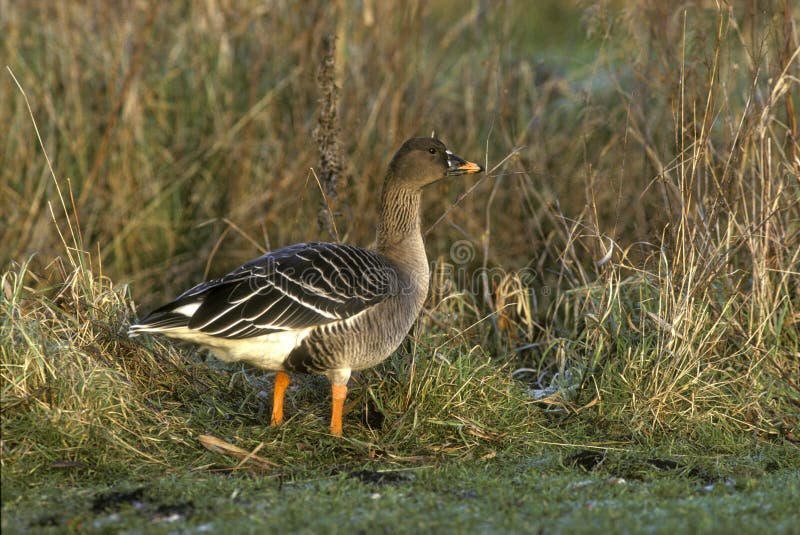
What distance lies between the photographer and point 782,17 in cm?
661

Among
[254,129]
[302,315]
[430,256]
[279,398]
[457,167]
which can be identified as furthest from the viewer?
[254,129]

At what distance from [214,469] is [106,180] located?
15.0 ft

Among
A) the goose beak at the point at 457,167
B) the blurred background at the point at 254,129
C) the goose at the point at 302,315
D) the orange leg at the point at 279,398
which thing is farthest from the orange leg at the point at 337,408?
the blurred background at the point at 254,129

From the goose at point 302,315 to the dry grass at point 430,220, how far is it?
300mm

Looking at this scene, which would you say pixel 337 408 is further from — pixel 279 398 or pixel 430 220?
pixel 430 220

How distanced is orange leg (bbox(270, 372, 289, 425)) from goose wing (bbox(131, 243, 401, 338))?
1.45 ft

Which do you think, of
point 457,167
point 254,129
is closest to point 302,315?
point 457,167

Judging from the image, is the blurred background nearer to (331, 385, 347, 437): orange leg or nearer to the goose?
the goose

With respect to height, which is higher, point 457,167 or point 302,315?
point 457,167

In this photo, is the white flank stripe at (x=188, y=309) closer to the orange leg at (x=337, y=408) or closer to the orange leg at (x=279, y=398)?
the orange leg at (x=279, y=398)

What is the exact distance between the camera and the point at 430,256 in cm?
851

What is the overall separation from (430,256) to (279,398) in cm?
324

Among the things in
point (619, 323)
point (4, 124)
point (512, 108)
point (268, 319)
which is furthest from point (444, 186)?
point (4, 124)

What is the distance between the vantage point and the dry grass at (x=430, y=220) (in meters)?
5.38
